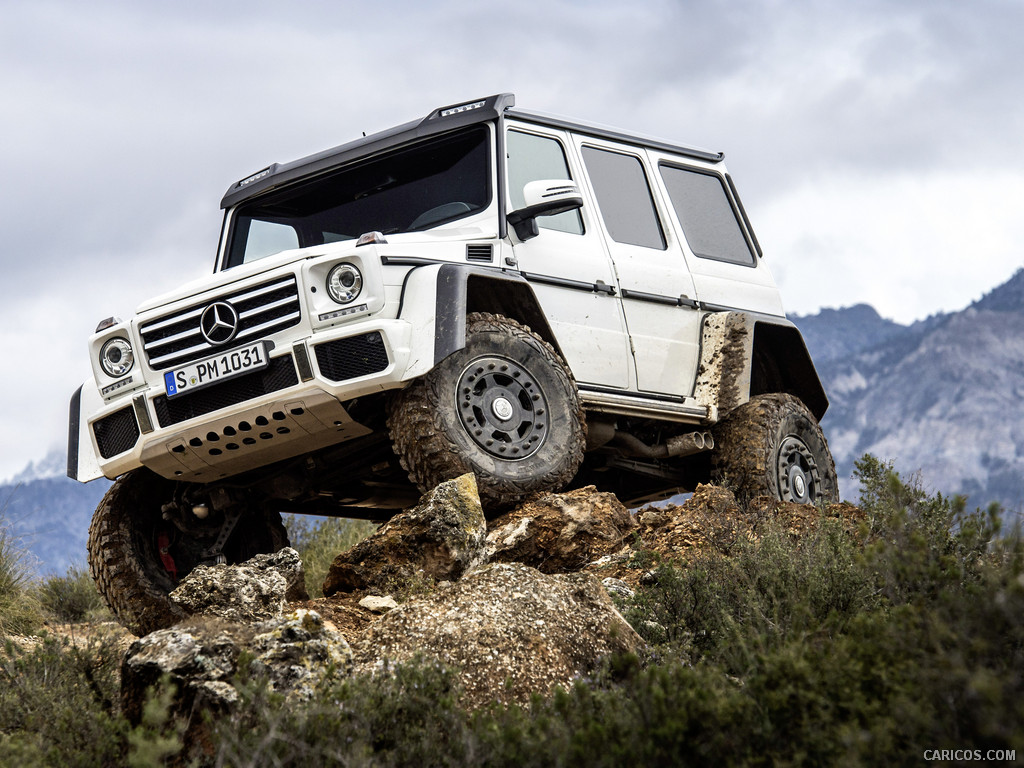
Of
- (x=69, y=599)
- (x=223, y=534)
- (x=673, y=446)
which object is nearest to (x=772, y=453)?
(x=673, y=446)

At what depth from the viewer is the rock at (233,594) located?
5195mm

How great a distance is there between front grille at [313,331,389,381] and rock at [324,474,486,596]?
689 millimetres

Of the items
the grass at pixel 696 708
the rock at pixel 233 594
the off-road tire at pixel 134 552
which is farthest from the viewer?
the off-road tire at pixel 134 552

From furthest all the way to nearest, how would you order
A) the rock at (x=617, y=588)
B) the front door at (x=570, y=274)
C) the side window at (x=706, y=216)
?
the side window at (x=706, y=216) → the front door at (x=570, y=274) → the rock at (x=617, y=588)

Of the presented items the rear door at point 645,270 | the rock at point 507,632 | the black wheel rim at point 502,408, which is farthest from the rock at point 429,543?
the rear door at point 645,270

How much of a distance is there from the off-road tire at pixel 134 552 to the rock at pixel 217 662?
2.35 m

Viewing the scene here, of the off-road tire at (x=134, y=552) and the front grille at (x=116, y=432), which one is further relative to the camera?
the off-road tire at (x=134, y=552)

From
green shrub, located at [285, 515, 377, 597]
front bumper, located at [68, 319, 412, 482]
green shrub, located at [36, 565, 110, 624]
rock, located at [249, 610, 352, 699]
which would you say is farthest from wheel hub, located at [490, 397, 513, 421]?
green shrub, located at [285, 515, 377, 597]

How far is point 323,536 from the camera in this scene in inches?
478

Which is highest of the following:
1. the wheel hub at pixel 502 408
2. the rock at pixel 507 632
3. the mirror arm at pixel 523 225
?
the mirror arm at pixel 523 225

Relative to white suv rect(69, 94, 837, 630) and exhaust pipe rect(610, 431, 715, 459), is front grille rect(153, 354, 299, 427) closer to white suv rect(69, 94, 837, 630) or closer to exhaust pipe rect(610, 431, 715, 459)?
white suv rect(69, 94, 837, 630)

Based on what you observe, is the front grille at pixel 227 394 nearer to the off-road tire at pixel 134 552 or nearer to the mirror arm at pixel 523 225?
the off-road tire at pixel 134 552

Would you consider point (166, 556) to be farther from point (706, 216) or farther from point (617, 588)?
point (706, 216)

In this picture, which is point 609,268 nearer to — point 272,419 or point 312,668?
point 272,419
